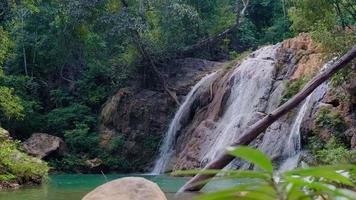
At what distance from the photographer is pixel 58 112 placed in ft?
71.1

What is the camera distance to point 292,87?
13.7 m

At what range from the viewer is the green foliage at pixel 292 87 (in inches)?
531

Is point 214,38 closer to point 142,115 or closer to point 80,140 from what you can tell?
point 142,115

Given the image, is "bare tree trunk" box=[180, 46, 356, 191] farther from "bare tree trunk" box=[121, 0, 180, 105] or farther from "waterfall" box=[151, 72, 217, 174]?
"bare tree trunk" box=[121, 0, 180, 105]

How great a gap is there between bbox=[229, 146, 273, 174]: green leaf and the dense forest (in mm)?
18520

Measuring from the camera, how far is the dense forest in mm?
20328

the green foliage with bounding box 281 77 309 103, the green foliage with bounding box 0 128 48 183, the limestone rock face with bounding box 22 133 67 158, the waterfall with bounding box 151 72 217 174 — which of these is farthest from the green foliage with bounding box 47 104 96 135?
the green foliage with bounding box 281 77 309 103

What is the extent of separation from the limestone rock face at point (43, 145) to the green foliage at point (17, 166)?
20.1ft

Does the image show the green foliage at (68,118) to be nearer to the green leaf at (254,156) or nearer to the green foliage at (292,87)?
the green foliage at (292,87)

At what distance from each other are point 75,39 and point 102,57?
4.92 feet

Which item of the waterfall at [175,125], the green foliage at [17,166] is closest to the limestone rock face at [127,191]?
the green foliage at [17,166]

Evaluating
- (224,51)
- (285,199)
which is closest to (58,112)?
(224,51)

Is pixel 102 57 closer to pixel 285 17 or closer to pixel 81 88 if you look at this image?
pixel 81 88

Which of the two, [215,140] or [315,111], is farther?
[215,140]
